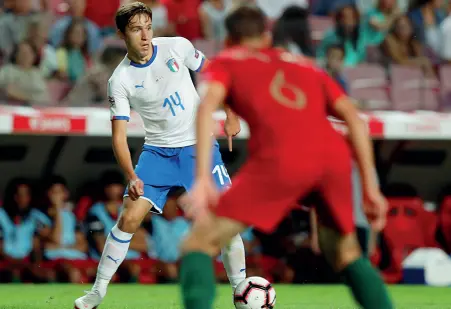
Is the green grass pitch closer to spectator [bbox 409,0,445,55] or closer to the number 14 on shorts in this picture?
Answer: the number 14 on shorts

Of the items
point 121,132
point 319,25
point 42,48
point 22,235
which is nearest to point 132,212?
point 121,132

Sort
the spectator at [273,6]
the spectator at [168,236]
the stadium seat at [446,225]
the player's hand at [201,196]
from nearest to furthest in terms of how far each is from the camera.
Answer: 1. the player's hand at [201,196]
2. the spectator at [168,236]
3. the stadium seat at [446,225]
4. the spectator at [273,6]

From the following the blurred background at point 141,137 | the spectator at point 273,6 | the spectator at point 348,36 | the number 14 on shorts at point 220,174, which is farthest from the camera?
the spectator at point 273,6

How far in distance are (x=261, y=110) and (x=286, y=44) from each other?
27.5ft

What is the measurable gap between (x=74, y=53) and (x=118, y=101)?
5997 mm

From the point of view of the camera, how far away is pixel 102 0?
551 inches

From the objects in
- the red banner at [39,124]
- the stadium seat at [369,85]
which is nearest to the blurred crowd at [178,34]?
the stadium seat at [369,85]

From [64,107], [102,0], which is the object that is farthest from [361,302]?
[102,0]

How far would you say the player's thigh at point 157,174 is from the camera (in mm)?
7211

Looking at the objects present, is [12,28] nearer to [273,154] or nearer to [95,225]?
[95,225]

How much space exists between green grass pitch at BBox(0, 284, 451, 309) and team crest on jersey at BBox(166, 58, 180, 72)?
2.08 meters

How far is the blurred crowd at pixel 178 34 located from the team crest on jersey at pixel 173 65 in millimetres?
5125

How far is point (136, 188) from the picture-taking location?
6.94 metres

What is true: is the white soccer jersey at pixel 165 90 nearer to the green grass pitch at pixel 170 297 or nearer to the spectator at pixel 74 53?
the green grass pitch at pixel 170 297
